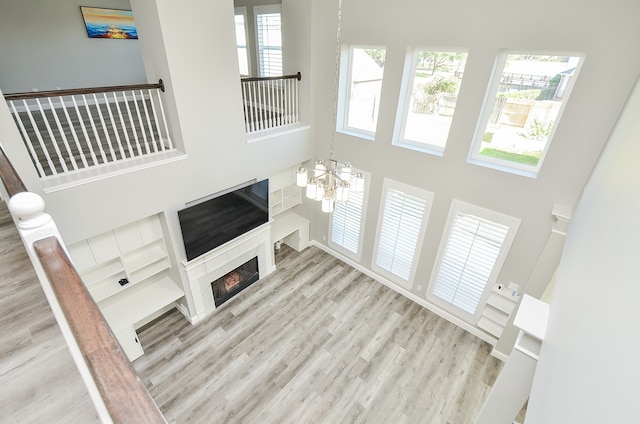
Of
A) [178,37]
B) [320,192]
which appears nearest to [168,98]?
[178,37]

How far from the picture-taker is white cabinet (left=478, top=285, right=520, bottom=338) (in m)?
4.08

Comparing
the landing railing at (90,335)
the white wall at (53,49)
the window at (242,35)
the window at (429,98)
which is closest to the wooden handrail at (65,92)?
the landing railing at (90,335)

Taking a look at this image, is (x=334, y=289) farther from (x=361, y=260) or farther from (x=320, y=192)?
(x=320, y=192)

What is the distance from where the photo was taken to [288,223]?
20.9ft

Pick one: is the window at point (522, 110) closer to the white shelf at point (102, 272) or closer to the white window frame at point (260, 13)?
the white window frame at point (260, 13)

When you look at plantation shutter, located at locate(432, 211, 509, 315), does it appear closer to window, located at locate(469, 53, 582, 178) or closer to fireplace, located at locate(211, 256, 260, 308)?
window, located at locate(469, 53, 582, 178)

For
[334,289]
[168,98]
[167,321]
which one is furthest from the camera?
[334,289]

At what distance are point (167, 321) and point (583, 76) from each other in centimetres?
628

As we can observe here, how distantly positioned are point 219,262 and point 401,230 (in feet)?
10.1

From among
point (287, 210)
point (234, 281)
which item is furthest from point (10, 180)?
point (287, 210)

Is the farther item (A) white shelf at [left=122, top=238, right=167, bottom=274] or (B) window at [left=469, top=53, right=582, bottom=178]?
(A) white shelf at [left=122, top=238, right=167, bottom=274]

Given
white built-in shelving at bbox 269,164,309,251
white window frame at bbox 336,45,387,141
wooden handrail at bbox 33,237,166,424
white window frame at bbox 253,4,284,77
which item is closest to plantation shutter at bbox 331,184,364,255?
white built-in shelving at bbox 269,164,309,251

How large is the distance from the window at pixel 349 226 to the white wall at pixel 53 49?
6277mm

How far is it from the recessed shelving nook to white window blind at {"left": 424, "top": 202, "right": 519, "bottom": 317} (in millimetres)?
4222
